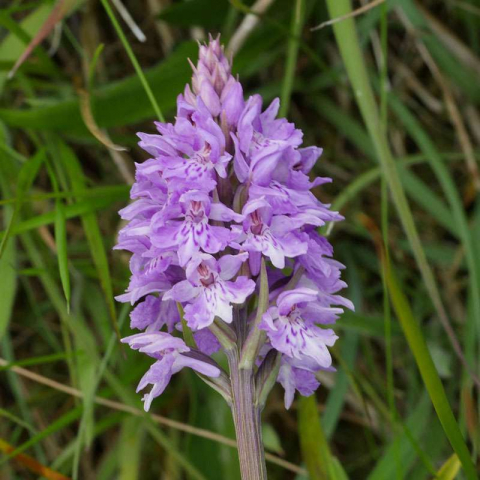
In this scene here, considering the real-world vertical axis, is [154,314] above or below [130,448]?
above

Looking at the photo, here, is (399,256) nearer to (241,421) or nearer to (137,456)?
(137,456)

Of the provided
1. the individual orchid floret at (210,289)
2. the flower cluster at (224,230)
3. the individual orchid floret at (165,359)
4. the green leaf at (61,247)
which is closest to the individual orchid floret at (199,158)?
the flower cluster at (224,230)

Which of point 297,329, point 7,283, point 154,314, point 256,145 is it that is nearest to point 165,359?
point 154,314

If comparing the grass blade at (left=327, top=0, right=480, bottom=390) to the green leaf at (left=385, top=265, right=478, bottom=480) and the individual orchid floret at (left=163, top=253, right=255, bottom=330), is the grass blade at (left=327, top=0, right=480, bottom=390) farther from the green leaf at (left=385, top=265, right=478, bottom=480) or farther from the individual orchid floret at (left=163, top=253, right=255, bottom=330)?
the individual orchid floret at (left=163, top=253, right=255, bottom=330)

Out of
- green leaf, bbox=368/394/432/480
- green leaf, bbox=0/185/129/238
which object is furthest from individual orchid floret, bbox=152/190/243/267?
green leaf, bbox=368/394/432/480

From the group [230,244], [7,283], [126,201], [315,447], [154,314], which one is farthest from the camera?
[126,201]

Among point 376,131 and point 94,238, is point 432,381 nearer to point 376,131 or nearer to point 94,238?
point 376,131
